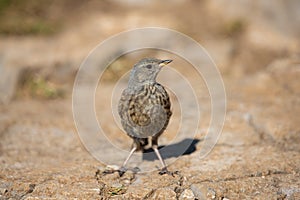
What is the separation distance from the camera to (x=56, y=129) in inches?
296

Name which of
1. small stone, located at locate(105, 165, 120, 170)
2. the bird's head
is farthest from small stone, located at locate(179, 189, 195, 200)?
the bird's head

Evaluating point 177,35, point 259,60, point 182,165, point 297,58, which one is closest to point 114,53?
point 177,35

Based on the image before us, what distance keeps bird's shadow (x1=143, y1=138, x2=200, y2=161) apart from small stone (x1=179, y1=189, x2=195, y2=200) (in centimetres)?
116

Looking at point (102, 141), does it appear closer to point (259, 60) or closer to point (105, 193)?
point (105, 193)

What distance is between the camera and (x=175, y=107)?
8.25 m

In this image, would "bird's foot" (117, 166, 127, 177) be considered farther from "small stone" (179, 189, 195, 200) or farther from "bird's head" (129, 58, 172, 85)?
"bird's head" (129, 58, 172, 85)

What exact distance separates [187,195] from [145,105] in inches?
46.1

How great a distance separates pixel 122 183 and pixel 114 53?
19.9ft

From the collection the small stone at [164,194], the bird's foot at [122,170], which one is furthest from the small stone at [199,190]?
the bird's foot at [122,170]

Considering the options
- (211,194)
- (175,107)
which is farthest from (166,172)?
(175,107)

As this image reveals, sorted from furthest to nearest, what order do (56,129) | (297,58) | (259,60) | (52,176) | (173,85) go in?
(259,60)
(297,58)
(173,85)
(56,129)
(52,176)

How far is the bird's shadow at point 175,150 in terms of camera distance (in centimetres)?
607

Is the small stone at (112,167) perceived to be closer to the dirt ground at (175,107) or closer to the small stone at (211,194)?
the dirt ground at (175,107)

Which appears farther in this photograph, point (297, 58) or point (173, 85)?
point (297, 58)
